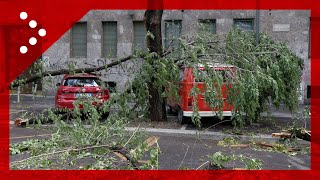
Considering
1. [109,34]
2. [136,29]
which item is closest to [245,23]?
[136,29]

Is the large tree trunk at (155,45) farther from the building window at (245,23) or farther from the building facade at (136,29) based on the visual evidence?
the building window at (245,23)

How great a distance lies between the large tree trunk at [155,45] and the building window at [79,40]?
31.3 feet

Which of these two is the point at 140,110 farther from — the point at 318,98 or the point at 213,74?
Result: the point at 318,98

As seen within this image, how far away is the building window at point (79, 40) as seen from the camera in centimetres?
1914

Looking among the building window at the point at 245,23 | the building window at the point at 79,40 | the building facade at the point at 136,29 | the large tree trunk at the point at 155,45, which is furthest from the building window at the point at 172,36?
the building window at the point at 79,40

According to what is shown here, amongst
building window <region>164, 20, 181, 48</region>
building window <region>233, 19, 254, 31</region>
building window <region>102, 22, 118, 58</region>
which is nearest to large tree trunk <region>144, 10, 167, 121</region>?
building window <region>164, 20, 181, 48</region>

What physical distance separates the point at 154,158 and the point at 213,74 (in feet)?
12.6

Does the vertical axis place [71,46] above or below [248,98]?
above

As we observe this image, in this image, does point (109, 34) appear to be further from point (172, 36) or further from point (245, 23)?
point (172, 36)

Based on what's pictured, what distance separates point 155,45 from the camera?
957 centimetres

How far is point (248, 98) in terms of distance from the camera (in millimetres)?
7734

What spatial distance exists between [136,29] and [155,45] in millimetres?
9275

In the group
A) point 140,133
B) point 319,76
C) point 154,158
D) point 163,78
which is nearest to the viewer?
point 154,158

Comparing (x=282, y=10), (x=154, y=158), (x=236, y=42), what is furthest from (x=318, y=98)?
(x=154, y=158)
